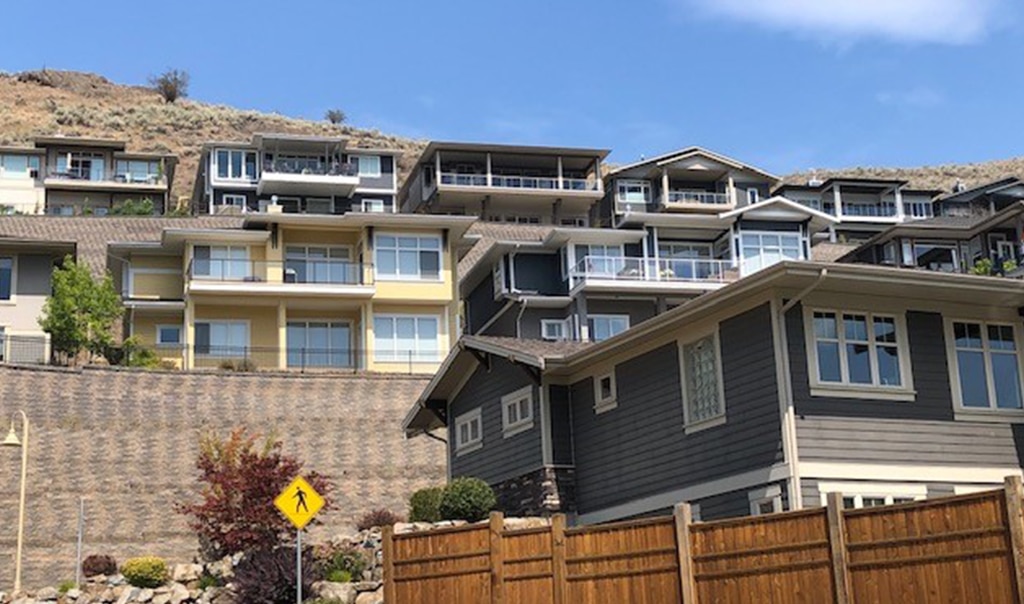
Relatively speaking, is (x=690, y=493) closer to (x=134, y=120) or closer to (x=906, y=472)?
(x=906, y=472)

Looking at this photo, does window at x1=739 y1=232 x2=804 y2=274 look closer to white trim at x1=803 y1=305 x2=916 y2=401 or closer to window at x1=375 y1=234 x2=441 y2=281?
window at x1=375 y1=234 x2=441 y2=281

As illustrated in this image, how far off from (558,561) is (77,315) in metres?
36.7

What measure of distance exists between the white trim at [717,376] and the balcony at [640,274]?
2961 centimetres

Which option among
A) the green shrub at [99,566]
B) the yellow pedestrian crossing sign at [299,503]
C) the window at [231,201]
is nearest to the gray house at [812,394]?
the yellow pedestrian crossing sign at [299,503]

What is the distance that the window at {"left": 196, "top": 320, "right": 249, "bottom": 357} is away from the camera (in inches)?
2130

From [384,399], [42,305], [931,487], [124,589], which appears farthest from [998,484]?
[42,305]

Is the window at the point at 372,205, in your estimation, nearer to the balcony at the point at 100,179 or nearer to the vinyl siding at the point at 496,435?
the balcony at the point at 100,179

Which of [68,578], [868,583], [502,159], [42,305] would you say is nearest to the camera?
[868,583]

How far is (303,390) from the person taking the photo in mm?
47531

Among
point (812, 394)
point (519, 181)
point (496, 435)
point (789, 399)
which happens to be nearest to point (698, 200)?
point (519, 181)

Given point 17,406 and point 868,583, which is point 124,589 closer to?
point 17,406

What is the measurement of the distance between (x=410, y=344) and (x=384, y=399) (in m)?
7.35

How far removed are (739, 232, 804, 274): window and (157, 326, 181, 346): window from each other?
23.0m

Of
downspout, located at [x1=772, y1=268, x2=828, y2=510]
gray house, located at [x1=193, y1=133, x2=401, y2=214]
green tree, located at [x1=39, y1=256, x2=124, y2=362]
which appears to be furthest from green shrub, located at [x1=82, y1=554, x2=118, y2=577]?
gray house, located at [x1=193, y1=133, x2=401, y2=214]
